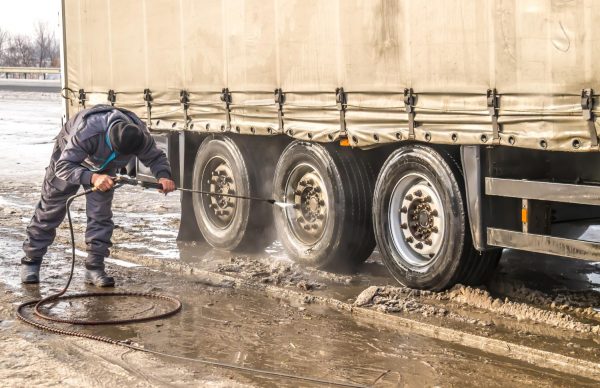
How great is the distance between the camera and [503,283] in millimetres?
8609

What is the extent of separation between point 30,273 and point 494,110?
430 centimetres

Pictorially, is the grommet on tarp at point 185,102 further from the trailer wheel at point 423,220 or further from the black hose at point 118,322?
the trailer wheel at point 423,220

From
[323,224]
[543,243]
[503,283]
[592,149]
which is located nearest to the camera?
[592,149]

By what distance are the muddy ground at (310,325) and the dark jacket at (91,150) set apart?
1.04 metres

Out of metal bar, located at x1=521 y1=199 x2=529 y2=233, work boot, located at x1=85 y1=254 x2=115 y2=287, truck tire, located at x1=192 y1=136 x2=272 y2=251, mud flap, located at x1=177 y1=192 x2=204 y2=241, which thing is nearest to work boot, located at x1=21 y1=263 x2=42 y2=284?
work boot, located at x1=85 y1=254 x2=115 y2=287

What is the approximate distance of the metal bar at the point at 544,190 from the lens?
698 cm

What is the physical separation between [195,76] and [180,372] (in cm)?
529

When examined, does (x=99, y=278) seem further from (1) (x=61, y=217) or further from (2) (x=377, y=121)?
(2) (x=377, y=121)

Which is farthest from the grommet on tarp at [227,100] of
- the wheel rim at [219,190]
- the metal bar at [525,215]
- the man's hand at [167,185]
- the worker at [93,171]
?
the metal bar at [525,215]

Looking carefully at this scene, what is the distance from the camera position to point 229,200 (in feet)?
36.5

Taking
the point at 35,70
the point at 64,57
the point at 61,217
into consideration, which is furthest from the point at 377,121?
the point at 35,70

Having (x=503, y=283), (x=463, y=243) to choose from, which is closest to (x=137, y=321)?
(x=463, y=243)

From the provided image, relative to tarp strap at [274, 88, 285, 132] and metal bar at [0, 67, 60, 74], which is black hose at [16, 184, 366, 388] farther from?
metal bar at [0, 67, 60, 74]

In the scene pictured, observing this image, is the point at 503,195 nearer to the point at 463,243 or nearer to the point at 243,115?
the point at 463,243
